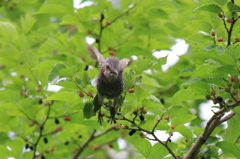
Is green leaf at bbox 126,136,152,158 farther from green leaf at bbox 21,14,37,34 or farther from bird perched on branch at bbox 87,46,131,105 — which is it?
green leaf at bbox 21,14,37,34

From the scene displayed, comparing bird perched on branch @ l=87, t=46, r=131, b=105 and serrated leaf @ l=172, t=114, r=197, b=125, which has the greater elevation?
bird perched on branch @ l=87, t=46, r=131, b=105

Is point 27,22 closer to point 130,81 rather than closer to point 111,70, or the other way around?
point 111,70

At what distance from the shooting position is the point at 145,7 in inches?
151

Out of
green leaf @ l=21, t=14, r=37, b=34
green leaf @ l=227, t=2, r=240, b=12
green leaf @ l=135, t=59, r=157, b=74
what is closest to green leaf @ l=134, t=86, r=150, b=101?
green leaf @ l=135, t=59, r=157, b=74

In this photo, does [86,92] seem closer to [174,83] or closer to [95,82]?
[95,82]

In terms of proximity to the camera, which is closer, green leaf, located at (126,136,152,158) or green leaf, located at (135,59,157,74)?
green leaf, located at (135,59,157,74)

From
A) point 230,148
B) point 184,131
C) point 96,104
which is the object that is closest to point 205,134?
point 230,148

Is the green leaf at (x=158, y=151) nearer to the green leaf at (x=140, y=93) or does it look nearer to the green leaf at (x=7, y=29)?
the green leaf at (x=140, y=93)

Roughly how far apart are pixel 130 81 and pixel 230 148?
0.82m

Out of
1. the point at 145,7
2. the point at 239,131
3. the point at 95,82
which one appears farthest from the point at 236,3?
the point at 145,7

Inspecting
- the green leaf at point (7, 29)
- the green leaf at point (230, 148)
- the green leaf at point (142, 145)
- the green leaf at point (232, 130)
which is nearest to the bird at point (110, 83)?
the green leaf at point (142, 145)

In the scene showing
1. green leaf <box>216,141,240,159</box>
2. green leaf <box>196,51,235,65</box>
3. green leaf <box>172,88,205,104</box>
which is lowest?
green leaf <box>216,141,240,159</box>

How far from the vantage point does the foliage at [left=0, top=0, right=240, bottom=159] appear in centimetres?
234

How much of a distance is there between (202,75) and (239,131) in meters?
0.63
